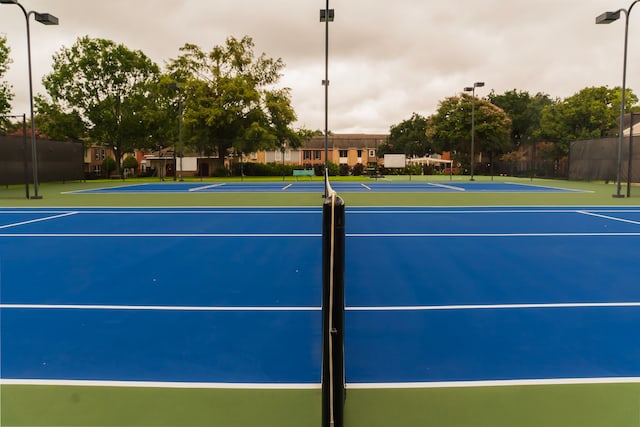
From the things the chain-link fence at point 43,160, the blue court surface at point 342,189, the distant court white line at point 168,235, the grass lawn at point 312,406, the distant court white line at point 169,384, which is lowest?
the grass lawn at point 312,406

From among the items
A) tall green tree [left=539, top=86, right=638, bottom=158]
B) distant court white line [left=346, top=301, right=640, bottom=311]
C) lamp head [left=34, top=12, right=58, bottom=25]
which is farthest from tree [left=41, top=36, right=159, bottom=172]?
distant court white line [left=346, top=301, right=640, bottom=311]

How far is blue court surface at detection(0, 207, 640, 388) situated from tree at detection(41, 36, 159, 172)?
47156 mm

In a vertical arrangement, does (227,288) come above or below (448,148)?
below

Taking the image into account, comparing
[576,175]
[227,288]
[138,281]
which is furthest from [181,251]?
[576,175]

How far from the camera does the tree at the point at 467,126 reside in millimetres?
64000

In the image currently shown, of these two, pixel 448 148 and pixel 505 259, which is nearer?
pixel 505 259

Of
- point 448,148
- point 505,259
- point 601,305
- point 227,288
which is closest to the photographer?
point 601,305

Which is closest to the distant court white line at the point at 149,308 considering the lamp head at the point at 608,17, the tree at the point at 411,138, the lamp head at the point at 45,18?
the lamp head at the point at 45,18

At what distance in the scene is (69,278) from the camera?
7.39 m

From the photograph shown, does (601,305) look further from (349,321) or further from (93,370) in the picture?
(93,370)

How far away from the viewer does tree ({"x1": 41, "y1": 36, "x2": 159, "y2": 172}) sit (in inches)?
2172

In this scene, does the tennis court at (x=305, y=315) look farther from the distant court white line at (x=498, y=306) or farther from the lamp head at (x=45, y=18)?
the lamp head at (x=45, y=18)

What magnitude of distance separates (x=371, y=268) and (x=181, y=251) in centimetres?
369

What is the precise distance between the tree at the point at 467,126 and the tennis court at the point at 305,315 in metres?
55.3
